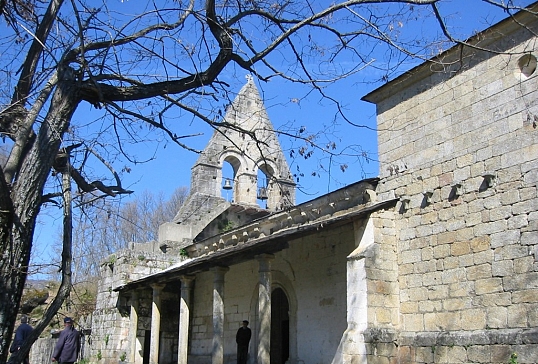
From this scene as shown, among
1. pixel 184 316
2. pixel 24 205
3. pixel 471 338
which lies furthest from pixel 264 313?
pixel 24 205

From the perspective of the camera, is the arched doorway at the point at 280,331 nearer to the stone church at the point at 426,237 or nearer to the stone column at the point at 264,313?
the stone church at the point at 426,237

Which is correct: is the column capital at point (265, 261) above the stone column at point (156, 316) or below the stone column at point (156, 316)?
above

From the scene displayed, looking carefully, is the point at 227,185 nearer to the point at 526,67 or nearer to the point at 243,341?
the point at 243,341

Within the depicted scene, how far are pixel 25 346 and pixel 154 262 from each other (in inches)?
503

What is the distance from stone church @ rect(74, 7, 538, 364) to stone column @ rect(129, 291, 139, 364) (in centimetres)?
280

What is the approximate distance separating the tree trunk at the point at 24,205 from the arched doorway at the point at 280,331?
8.88 m

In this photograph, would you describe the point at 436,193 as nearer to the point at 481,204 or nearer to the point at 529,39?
the point at 481,204

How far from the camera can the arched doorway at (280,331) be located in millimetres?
12766

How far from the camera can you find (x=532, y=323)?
286 inches

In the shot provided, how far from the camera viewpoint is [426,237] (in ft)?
29.8

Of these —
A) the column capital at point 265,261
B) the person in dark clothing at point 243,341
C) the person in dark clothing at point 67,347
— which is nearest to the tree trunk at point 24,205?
the person in dark clothing at point 67,347

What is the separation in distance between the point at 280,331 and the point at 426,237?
5.09 metres

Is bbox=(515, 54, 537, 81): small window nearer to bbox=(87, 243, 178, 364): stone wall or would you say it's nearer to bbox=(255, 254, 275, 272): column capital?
bbox=(255, 254, 275, 272): column capital

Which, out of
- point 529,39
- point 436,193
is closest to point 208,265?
point 436,193
